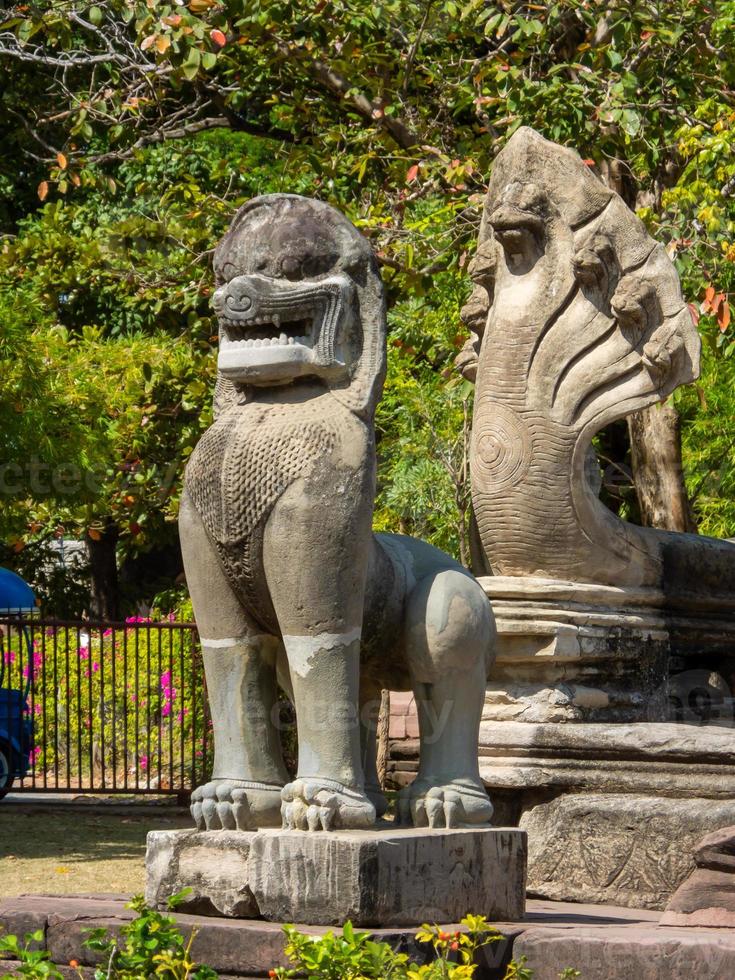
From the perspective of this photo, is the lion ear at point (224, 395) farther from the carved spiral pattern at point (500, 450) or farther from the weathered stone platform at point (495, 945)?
the carved spiral pattern at point (500, 450)

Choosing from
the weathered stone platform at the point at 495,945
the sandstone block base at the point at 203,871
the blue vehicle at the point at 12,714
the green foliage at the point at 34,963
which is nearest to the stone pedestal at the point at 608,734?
the weathered stone platform at the point at 495,945

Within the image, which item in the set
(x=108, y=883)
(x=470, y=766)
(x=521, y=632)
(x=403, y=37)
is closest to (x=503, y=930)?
(x=470, y=766)

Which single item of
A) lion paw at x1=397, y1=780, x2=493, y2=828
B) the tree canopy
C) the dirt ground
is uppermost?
the tree canopy

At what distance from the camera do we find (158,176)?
17.4 meters

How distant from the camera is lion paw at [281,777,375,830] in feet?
14.6

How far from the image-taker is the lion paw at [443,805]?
15.4 ft

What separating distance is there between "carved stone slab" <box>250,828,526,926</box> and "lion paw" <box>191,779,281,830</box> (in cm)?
20

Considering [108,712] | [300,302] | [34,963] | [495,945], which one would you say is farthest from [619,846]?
[108,712]

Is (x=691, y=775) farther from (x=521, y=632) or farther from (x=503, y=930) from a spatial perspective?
(x=503, y=930)

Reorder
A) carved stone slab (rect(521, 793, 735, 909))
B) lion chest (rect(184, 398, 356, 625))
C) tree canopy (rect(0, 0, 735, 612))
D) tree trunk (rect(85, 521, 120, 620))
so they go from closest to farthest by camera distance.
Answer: lion chest (rect(184, 398, 356, 625)) → carved stone slab (rect(521, 793, 735, 909)) → tree canopy (rect(0, 0, 735, 612)) → tree trunk (rect(85, 521, 120, 620))

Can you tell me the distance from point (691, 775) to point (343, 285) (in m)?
2.42

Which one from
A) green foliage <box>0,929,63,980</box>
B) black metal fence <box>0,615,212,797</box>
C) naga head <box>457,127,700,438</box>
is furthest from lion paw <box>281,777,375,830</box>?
black metal fence <box>0,615,212,797</box>

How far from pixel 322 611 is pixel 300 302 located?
86 cm

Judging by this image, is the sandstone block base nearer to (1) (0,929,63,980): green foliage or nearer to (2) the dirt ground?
(1) (0,929,63,980): green foliage
